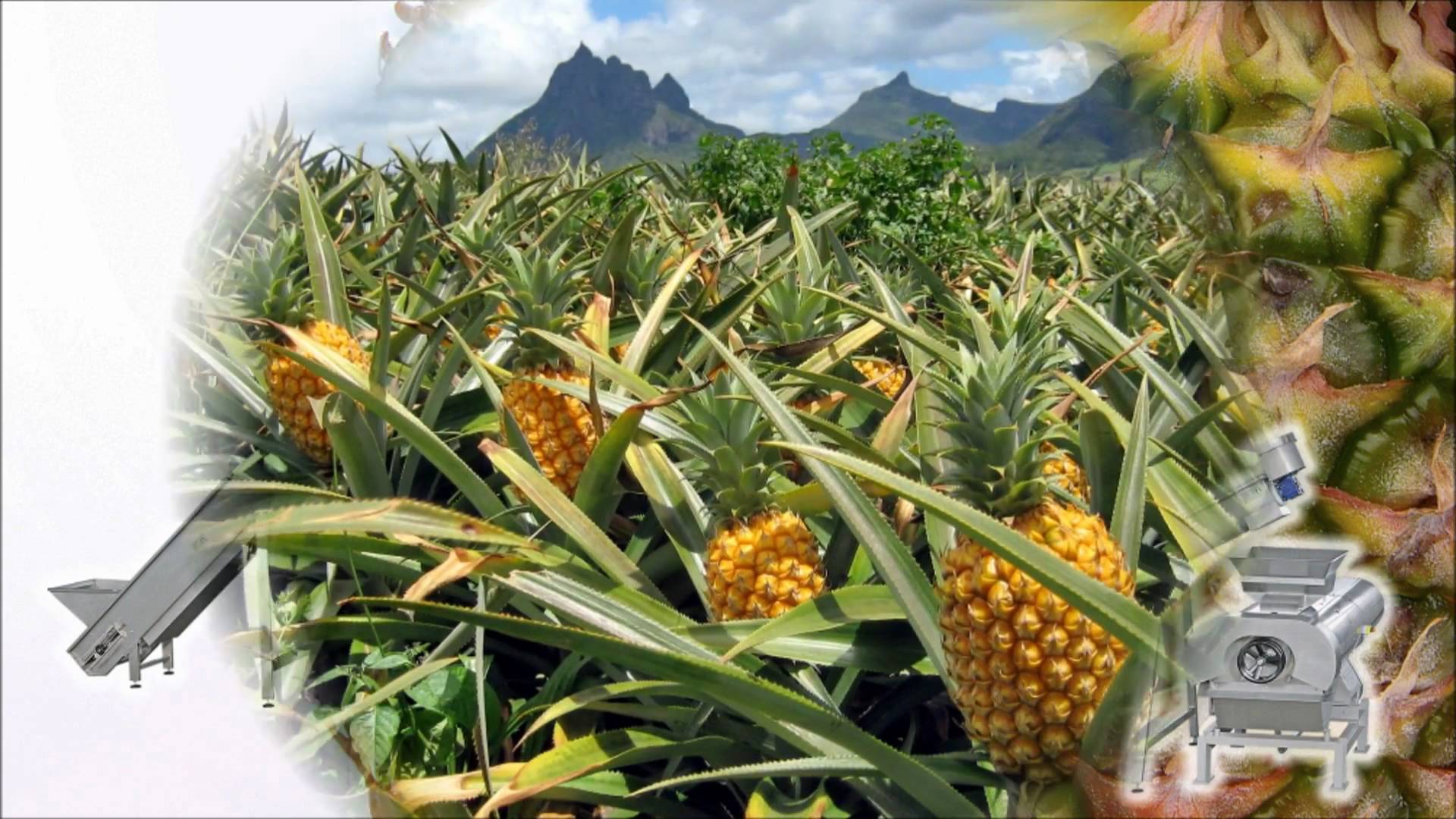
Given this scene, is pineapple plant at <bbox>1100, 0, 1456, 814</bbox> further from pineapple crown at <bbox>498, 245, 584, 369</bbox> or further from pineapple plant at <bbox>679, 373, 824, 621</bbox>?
pineapple crown at <bbox>498, 245, 584, 369</bbox>

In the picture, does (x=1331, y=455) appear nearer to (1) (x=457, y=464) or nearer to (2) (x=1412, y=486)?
(2) (x=1412, y=486)

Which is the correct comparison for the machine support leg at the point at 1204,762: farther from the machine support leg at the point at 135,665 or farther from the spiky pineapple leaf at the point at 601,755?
the machine support leg at the point at 135,665

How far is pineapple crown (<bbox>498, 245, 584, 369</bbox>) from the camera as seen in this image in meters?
1.38

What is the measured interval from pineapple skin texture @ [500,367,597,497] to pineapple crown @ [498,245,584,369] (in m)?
0.02

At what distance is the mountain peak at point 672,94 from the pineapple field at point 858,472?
29 centimetres

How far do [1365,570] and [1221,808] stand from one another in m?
0.15

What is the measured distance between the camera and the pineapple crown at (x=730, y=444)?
1058mm

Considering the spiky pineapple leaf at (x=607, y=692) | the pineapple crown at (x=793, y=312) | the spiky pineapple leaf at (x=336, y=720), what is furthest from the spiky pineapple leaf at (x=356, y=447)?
the pineapple crown at (x=793, y=312)

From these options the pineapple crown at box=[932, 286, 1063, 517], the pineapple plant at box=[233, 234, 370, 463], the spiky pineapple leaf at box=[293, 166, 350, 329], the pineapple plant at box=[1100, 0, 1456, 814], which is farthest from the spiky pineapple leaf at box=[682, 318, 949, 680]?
the spiky pineapple leaf at box=[293, 166, 350, 329]

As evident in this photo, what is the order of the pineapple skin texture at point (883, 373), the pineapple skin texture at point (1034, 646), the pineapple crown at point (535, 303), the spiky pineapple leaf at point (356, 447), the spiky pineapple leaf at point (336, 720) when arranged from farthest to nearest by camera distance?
the pineapple skin texture at point (883, 373), the pineapple crown at point (535, 303), the spiky pineapple leaf at point (356, 447), the spiky pineapple leaf at point (336, 720), the pineapple skin texture at point (1034, 646)

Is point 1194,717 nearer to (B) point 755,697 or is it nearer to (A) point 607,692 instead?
(B) point 755,697

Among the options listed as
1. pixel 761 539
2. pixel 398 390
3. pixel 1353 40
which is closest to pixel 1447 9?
pixel 1353 40

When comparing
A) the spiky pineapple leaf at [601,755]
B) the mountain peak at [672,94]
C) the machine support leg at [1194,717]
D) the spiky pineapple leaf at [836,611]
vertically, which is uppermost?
the mountain peak at [672,94]

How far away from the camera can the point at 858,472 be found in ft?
2.46
